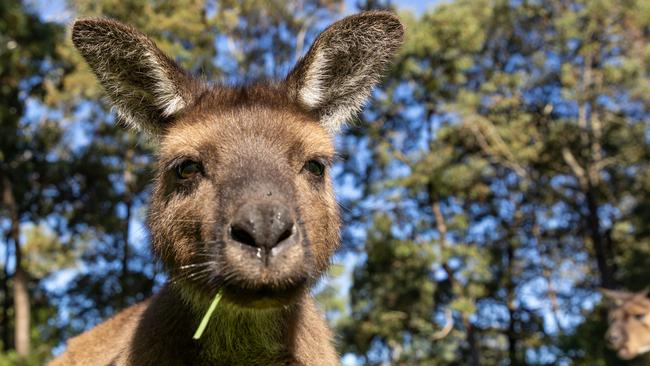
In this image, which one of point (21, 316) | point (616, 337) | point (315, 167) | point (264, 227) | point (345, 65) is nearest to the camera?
point (264, 227)

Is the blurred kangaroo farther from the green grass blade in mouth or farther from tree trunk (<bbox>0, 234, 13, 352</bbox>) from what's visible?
tree trunk (<bbox>0, 234, 13, 352</bbox>)

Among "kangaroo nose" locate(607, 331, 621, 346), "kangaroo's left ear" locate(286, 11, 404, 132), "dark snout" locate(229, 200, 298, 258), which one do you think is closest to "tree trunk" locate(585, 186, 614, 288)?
"kangaroo nose" locate(607, 331, 621, 346)

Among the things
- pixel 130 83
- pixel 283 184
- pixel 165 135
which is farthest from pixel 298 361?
pixel 130 83

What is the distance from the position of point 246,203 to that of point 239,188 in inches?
10.8

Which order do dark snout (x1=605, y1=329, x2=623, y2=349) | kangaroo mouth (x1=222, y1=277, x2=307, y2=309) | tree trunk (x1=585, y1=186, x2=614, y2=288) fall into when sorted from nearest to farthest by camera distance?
kangaroo mouth (x1=222, y1=277, x2=307, y2=309) → dark snout (x1=605, y1=329, x2=623, y2=349) → tree trunk (x1=585, y1=186, x2=614, y2=288)

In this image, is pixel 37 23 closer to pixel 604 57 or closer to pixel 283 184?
pixel 283 184

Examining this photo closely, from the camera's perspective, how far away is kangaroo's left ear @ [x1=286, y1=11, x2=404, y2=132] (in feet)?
17.9

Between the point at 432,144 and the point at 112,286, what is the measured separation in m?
17.8

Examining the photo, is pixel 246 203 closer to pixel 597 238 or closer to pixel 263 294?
pixel 263 294

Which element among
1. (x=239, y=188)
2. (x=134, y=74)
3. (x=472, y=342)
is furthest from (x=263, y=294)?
(x=472, y=342)

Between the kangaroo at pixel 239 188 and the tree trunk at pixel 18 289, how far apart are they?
2090 centimetres

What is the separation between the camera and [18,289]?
26.4 meters

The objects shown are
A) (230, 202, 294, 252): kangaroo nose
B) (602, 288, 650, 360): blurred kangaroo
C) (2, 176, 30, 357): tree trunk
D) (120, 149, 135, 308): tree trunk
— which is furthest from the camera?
(120, 149, 135, 308): tree trunk

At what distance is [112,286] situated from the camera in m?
32.2
